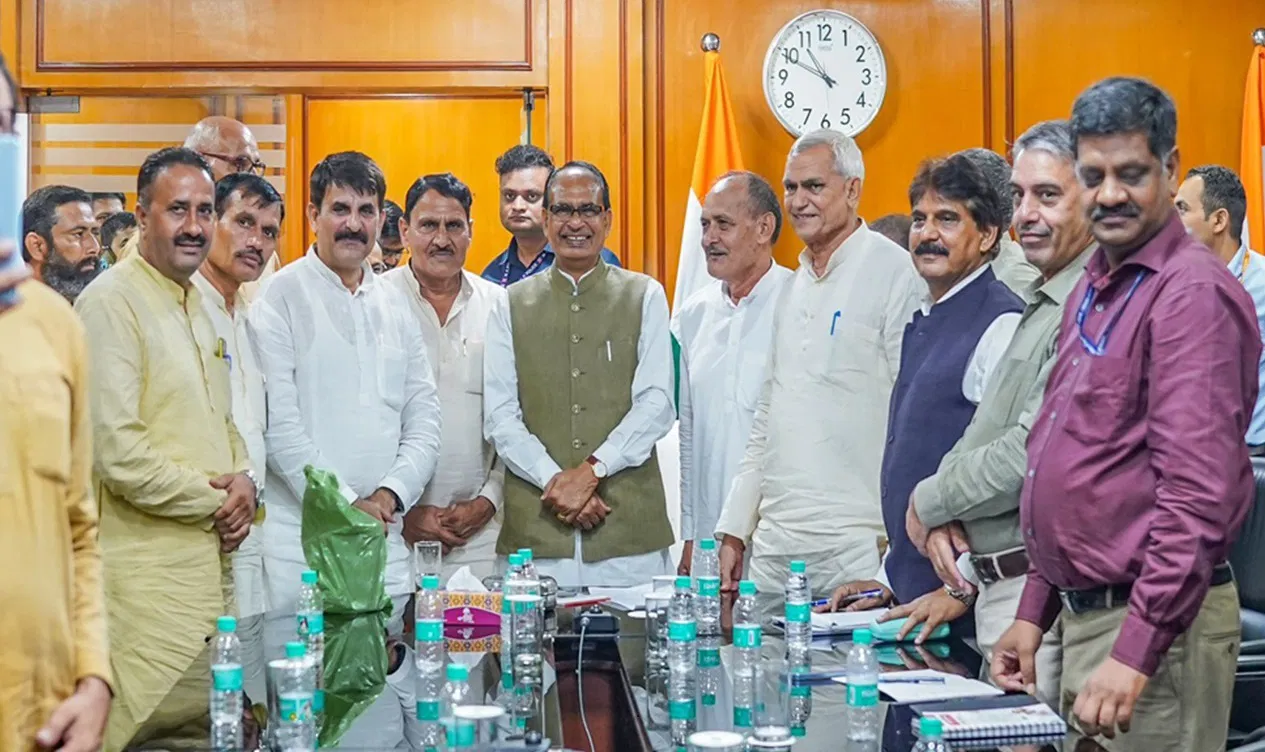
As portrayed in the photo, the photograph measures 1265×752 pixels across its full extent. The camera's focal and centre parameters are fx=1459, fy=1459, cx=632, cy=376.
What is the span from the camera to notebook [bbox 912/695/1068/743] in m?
1.88

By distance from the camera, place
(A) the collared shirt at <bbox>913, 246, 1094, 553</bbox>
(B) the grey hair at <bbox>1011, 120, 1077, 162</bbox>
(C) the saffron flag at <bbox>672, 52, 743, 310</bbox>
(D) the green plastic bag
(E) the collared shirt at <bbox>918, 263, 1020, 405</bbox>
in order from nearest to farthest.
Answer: (A) the collared shirt at <bbox>913, 246, 1094, 553</bbox> → (B) the grey hair at <bbox>1011, 120, 1077, 162</bbox> → (E) the collared shirt at <bbox>918, 263, 1020, 405</bbox> → (D) the green plastic bag → (C) the saffron flag at <bbox>672, 52, 743, 310</bbox>

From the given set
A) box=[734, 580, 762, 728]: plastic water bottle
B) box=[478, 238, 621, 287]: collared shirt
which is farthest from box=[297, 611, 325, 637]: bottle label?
box=[478, 238, 621, 287]: collared shirt

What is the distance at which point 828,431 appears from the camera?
3605 mm

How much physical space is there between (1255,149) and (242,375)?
192 inches

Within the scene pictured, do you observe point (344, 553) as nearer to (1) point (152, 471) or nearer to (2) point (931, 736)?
(1) point (152, 471)

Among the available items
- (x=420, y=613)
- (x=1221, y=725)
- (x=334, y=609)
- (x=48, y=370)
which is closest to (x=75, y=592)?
(x=48, y=370)

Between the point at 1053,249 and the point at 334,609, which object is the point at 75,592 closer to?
the point at 334,609

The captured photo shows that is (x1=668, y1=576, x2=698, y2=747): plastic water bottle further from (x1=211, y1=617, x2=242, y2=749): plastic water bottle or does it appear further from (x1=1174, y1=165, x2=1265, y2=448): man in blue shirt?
(x1=1174, y1=165, x2=1265, y2=448): man in blue shirt

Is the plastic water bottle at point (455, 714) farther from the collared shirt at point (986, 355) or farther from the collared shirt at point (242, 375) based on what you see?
the collared shirt at point (242, 375)

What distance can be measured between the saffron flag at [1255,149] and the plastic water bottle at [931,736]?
5354mm

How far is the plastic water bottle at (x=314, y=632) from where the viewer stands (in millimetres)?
2195

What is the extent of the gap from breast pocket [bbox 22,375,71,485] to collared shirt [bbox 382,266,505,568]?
2.35 m

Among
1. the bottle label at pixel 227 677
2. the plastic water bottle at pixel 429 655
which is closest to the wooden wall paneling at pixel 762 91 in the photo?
the plastic water bottle at pixel 429 655

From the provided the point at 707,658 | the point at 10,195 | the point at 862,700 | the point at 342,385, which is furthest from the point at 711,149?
the point at 10,195
